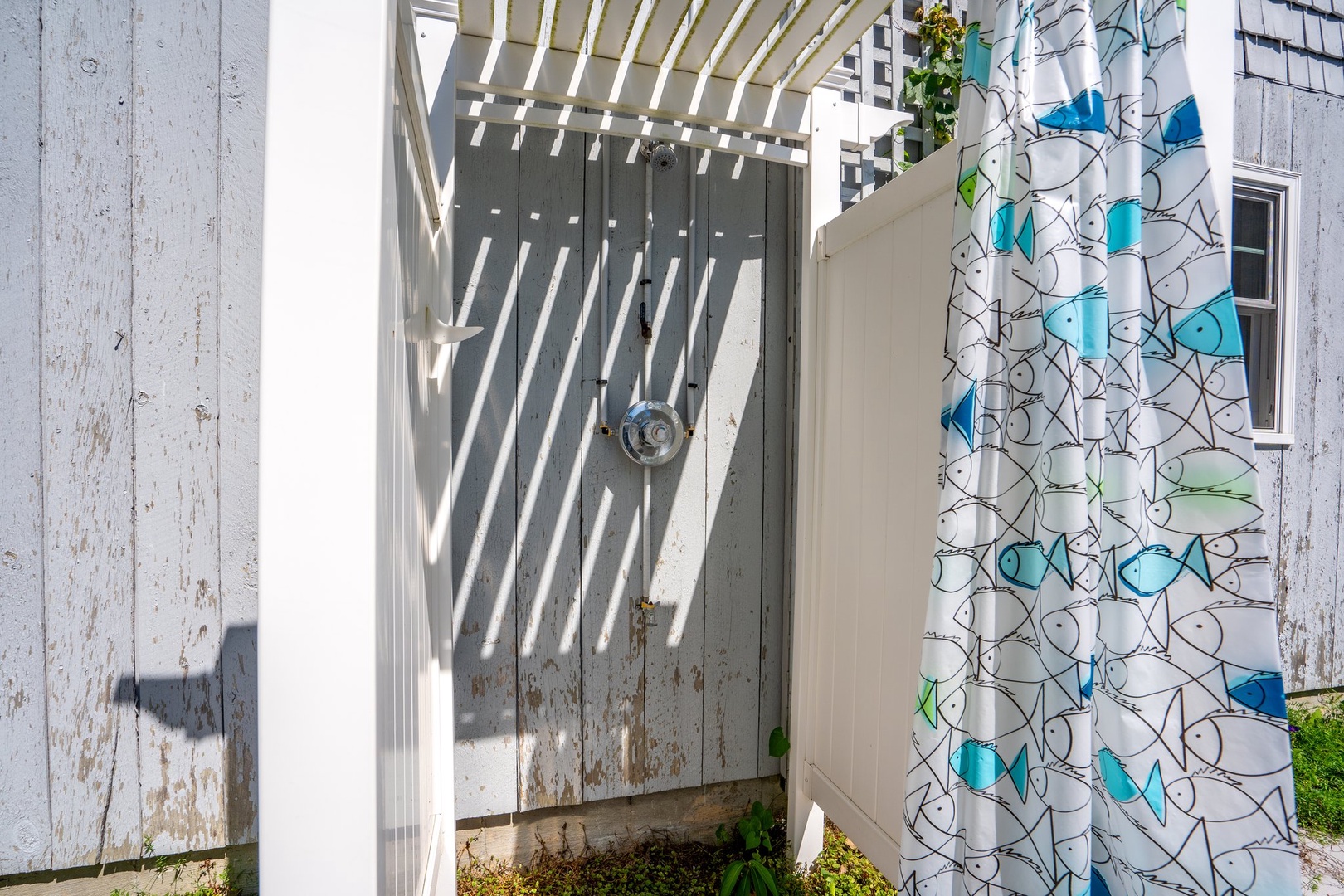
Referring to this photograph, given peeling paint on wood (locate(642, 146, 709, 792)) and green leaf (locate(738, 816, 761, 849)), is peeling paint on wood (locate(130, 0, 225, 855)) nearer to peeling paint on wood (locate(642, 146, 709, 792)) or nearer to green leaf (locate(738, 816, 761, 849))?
peeling paint on wood (locate(642, 146, 709, 792))

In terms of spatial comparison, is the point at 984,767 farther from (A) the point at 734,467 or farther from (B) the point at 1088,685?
(A) the point at 734,467

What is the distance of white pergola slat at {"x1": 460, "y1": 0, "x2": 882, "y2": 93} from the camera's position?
54.5 inches

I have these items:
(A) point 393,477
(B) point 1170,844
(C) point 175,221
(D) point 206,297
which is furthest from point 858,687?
(C) point 175,221

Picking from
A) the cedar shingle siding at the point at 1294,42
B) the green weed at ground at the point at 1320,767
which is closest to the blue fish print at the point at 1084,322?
the green weed at ground at the point at 1320,767

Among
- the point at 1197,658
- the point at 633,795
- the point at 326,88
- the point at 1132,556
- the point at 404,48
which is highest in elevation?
the point at 404,48

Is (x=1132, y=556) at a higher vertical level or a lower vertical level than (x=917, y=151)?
lower

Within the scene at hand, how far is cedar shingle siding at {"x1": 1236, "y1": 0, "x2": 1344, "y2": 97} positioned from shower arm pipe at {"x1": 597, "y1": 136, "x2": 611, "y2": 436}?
2.43 m

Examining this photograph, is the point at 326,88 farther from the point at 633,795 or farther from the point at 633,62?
the point at 633,795

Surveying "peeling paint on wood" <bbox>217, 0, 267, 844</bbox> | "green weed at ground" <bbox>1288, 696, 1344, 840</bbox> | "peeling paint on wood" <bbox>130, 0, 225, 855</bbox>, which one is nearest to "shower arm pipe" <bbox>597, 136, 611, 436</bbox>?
"peeling paint on wood" <bbox>217, 0, 267, 844</bbox>

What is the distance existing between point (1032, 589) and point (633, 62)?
4.86ft

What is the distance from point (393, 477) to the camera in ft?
2.37

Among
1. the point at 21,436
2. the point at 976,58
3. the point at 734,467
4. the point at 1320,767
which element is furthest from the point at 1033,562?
the point at 1320,767

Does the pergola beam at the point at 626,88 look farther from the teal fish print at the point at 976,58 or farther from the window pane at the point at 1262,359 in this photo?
the window pane at the point at 1262,359

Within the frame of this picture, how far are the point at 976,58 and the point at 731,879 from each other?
76.5 inches
